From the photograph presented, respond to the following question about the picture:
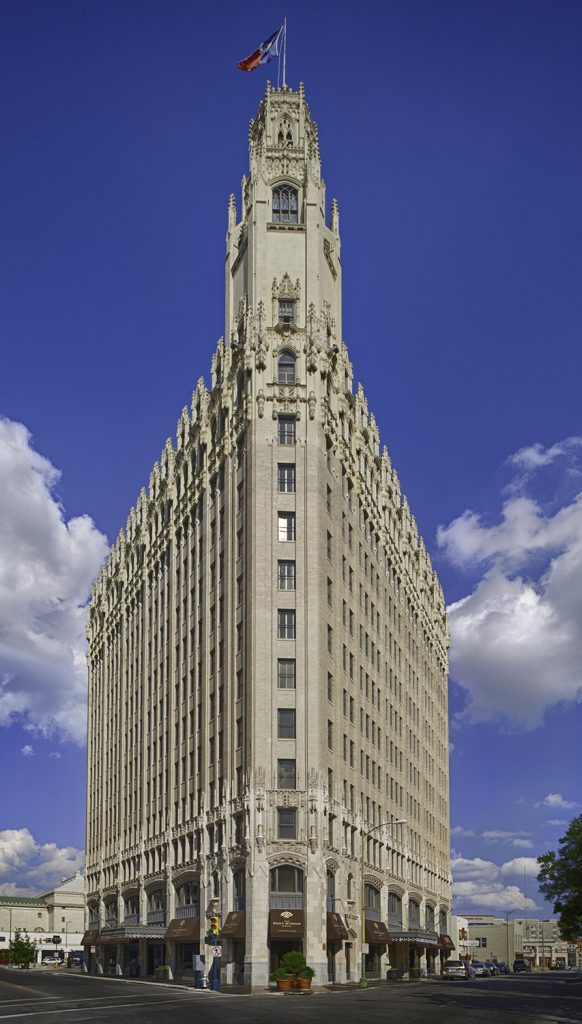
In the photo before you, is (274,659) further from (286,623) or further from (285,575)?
(285,575)

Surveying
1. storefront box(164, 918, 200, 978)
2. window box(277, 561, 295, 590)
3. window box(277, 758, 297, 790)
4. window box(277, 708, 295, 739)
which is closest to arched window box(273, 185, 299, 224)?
window box(277, 561, 295, 590)

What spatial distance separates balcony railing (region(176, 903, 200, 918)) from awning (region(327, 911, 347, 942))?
11.5m

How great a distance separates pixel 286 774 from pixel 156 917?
26737 millimetres

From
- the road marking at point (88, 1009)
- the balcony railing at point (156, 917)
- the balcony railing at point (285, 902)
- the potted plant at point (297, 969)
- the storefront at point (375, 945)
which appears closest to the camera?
the road marking at point (88, 1009)

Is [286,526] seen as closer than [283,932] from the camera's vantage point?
No

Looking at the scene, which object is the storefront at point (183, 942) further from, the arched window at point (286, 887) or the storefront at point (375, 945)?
the storefront at point (375, 945)

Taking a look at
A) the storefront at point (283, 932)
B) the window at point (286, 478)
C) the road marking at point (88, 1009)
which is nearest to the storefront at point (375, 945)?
the storefront at point (283, 932)

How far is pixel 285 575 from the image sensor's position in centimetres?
7581

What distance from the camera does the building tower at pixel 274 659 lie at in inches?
2795

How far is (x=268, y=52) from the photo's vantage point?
3351 inches

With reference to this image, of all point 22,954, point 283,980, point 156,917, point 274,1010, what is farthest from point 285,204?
point 22,954

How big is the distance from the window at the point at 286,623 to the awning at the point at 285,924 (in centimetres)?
1695

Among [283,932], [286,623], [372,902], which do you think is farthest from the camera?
[372,902]

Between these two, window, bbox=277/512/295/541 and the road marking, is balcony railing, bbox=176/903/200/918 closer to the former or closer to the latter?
window, bbox=277/512/295/541
